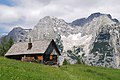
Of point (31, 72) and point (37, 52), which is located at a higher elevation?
point (37, 52)

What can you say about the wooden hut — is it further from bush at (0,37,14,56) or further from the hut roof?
bush at (0,37,14,56)

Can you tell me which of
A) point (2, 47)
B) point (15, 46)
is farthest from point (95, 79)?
point (2, 47)

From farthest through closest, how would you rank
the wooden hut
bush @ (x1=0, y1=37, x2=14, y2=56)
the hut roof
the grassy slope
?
bush @ (x1=0, y1=37, x2=14, y2=56)
the hut roof
the wooden hut
the grassy slope

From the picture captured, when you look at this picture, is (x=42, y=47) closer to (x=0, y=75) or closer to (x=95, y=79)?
(x=95, y=79)

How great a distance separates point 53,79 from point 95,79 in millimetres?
21786

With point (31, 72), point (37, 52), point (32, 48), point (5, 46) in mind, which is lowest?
point (31, 72)

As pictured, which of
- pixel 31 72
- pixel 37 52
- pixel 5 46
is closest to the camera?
pixel 31 72

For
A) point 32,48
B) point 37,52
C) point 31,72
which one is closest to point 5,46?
point 32,48

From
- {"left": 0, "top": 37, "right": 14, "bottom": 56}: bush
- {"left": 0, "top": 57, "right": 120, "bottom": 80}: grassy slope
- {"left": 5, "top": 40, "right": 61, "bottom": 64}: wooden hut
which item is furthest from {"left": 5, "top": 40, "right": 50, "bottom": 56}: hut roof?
{"left": 0, "top": 37, "right": 14, "bottom": 56}: bush

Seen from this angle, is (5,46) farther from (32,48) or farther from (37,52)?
(37,52)

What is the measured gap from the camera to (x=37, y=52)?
289ft

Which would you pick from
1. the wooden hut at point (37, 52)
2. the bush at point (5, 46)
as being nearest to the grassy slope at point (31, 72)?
the wooden hut at point (37, 52)

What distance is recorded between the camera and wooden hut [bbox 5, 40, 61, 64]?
288 feet

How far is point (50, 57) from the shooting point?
300ft
